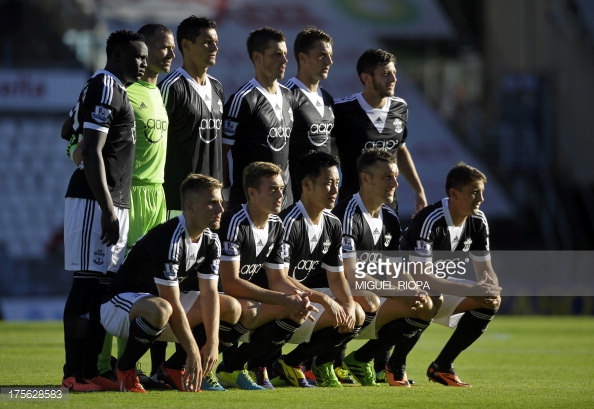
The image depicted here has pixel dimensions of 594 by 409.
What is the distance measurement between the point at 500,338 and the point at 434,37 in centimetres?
1345

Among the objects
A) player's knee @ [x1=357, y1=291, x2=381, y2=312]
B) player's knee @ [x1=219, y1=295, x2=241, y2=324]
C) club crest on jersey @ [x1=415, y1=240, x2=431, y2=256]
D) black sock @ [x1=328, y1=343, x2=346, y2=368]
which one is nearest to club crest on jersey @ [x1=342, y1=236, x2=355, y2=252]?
player's knee @ [x1=357, y1=291, x2=381, y2=312]

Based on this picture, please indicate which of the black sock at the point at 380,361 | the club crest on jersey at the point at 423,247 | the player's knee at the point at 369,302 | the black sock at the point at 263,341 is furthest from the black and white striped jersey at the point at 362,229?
the black sock at the point at 263,341

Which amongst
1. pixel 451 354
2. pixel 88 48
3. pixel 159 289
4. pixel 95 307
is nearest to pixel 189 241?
pixel 159 289

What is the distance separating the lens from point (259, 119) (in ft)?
28.9

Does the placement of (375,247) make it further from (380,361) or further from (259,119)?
(259,119)

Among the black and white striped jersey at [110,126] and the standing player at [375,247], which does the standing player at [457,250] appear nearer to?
the standing player at [375,247]

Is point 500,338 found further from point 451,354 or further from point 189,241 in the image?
point 189,241

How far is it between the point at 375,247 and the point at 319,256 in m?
0.61

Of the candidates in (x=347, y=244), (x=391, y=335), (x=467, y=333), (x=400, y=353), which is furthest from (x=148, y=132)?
(x=467, y=333)

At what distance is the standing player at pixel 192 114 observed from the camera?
8523mm

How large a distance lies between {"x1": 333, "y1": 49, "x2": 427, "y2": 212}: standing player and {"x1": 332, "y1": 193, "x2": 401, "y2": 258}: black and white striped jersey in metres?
0.61

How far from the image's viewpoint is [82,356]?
297 inches

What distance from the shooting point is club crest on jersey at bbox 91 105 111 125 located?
7.43 meters

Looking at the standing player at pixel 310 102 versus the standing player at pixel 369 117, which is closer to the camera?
the standing player at pixel 310 102
